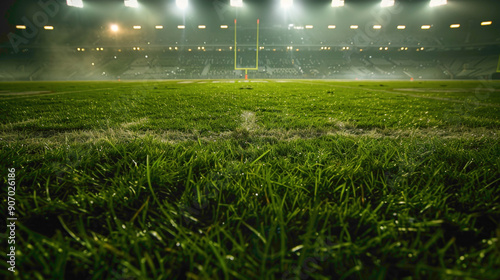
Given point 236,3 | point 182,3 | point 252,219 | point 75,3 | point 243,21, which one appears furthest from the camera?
point 243,21

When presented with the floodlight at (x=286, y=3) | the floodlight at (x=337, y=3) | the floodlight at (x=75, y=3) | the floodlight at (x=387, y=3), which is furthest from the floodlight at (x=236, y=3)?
the floodlight at (x=75, y=3)

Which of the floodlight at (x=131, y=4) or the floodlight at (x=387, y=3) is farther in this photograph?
the floodlight at (x=131, y=4)

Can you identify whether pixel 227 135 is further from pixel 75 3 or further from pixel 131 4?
pixel 75 3

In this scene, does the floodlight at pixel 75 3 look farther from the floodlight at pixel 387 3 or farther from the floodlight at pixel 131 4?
the floodlight at pixel 387 3

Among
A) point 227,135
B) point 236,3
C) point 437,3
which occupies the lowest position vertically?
point 227,135

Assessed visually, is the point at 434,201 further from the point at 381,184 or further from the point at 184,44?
the point at 184,44

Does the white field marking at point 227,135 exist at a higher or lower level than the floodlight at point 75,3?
lower

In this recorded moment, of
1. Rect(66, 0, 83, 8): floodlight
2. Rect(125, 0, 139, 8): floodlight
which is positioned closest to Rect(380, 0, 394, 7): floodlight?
Rect(125, 0, 139, 8): floodlight

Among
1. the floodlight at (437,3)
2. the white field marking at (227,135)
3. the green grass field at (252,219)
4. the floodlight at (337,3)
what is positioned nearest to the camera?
the green grass field at (252,219)

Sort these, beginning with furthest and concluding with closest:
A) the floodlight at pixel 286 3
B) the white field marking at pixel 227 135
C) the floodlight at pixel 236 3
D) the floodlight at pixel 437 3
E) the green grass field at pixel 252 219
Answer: the floodlight at pixel 236 3
the floodlight at pixel 286 3
the floodlight at pixel 437 3
the white field marking at pixel 227 135
the green grass field at pixel 252 219

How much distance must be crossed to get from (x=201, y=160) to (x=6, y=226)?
84 centimetres

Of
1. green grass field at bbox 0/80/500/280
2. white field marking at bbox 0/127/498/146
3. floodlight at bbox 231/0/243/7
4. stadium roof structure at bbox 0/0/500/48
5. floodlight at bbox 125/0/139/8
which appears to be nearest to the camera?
green grass field at bbox 0/80/500/280

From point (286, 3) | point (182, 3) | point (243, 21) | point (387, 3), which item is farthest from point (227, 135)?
point (387, 3)

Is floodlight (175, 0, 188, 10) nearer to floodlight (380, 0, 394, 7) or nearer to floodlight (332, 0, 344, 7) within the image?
floodlight (332, 0, 344, 7)
